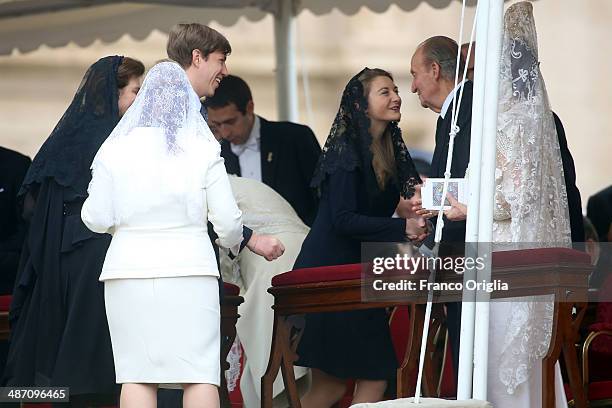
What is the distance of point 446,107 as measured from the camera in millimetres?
6246

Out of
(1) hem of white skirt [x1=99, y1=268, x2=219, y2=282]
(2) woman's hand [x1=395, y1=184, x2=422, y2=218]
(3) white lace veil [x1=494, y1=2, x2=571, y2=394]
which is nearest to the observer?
(1) hem of white skirt [x1=99, y1=268, x2=219, y2=282]

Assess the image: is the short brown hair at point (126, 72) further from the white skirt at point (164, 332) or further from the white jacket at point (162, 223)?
the white skirt at point (164, 332)

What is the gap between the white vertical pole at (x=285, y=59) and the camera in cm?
997

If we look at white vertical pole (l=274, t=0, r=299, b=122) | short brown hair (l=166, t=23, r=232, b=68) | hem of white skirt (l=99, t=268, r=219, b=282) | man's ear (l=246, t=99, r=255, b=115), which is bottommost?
hem of white skirt (l=99, t=268, r=219, b=282)

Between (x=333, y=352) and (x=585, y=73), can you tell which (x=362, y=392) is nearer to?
(x=333, y=352)

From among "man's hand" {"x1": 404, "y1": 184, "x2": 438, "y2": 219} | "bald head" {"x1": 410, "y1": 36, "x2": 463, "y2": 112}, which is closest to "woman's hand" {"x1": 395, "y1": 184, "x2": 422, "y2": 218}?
"man's hand" {"x1": 404, "y1": 184, "x2": 438, "y2": 219}

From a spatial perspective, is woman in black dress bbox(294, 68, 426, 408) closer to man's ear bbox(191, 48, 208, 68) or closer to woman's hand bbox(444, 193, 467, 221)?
woman's hand bbox(444, 193, 467, 221)

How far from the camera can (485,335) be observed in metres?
5.58

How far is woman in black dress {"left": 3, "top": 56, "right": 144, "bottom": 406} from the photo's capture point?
20.0 feet

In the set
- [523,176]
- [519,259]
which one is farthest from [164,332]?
[523,176]

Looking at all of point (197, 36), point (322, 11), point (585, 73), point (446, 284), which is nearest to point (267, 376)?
point (446, 284)

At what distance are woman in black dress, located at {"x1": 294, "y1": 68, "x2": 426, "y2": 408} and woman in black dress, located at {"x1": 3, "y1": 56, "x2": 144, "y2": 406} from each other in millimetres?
989

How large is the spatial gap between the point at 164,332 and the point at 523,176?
5.09ft

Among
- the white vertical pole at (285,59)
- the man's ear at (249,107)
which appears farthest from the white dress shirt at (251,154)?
the white vertical pole at (285,59)
